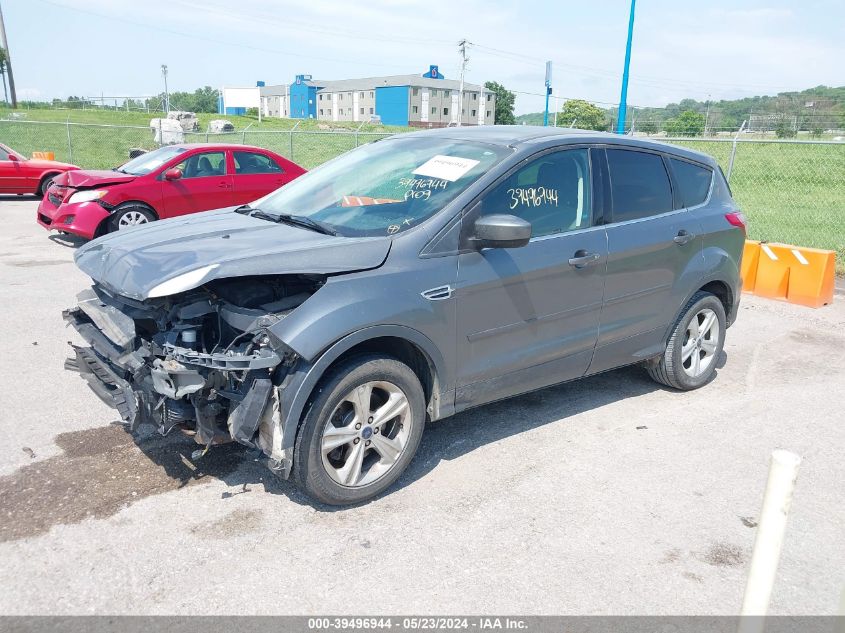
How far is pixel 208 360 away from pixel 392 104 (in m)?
91.6

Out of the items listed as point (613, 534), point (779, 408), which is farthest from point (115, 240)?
point (779, 408)

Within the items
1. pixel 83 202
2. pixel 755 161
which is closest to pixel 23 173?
pixel 83 202

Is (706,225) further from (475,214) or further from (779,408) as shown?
(475,214)

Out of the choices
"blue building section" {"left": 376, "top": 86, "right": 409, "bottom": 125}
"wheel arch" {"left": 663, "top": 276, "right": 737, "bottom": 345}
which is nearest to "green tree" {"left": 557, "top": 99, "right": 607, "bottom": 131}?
"wheel arch" {"left": 663, "top": 276, "right": 737, "bottom": 345}

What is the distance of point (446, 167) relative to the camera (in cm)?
413

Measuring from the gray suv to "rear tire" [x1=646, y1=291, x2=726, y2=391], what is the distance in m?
0.24

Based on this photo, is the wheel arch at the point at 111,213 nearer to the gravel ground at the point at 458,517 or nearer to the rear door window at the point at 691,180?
the gravel ground at the point at 458,517

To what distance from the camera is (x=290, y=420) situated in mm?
3270

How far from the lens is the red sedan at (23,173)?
15883mm

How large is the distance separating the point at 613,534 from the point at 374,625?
1.33 m

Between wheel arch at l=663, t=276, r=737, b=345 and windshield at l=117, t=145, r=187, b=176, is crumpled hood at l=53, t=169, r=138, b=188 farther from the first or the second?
wheel arch at l=663, t=276, r=737, b=345

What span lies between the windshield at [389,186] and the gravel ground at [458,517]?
57.2 inches

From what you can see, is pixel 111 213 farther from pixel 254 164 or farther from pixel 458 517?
pixel 458 517

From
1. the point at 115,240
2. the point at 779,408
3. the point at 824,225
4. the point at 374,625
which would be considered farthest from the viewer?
the point at 824,225
